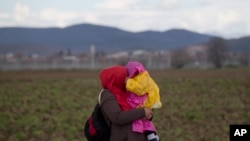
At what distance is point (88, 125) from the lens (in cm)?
398

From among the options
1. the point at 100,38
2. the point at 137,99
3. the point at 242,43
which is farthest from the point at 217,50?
the point at 100,38

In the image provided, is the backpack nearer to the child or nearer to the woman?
the woman

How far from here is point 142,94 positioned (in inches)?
153

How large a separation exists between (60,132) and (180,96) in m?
6.27

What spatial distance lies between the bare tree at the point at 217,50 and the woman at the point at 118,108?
39.1 m

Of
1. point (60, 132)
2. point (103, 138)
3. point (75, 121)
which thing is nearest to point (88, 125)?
point (103, 138)

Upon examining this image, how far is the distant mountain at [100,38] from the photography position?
90262 mm

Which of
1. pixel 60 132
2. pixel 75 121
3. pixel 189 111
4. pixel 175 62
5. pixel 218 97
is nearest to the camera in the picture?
pixel 60 132

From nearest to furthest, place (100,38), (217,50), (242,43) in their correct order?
(217,50) → (242,43) → (100,38)

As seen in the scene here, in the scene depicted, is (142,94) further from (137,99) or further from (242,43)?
(242,43)

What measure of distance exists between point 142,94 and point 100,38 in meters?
102

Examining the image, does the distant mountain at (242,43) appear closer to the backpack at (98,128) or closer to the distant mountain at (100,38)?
the distant mountain at (100,38)

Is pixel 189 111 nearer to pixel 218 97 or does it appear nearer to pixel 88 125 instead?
pixel 218 97

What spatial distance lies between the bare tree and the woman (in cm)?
3915
